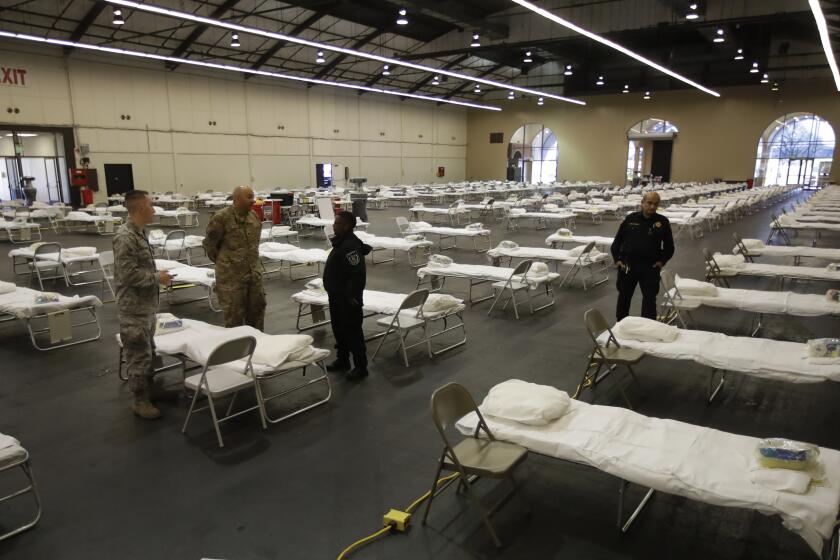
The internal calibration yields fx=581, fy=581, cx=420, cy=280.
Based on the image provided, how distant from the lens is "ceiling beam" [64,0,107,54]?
59.7 feet

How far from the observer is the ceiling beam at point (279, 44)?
69.7 ft

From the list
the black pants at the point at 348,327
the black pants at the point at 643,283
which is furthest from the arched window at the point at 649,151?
the black pants at the point at 348,327

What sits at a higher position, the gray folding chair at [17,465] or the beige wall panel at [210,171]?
the beige wall panel at [210,171]

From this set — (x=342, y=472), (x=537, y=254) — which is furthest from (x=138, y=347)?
(x=537, y=254)

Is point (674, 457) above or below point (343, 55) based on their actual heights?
below

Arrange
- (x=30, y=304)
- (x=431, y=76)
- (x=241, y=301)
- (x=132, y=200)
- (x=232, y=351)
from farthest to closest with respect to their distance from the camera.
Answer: (x=431, y=76) < (x=30, y=304) < (x=241, y=301) < (x=132, y=200) < (x=232, y=351)

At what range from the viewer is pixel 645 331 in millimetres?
4969

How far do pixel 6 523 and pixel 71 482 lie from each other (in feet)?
1.49

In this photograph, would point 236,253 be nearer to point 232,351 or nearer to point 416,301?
point 232,351

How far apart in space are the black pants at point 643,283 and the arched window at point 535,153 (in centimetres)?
3637

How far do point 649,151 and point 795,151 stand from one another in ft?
27.1

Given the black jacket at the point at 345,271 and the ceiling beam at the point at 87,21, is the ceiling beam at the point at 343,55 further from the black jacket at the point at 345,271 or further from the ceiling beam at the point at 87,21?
the black jacket at the point at 345,271

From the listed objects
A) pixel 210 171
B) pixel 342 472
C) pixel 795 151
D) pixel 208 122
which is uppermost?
pixel 208 122

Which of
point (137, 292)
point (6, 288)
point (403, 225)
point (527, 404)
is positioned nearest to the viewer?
point (527, 404)
